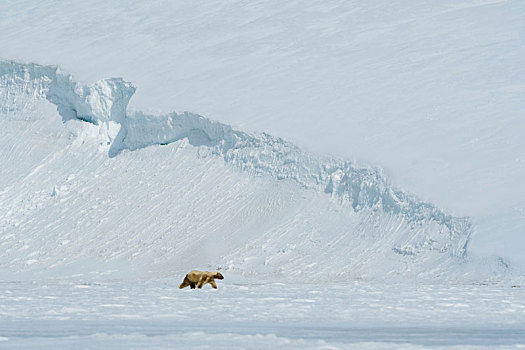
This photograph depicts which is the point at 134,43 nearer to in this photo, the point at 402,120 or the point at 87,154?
the point at 87,154

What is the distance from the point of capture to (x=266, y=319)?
8.09m

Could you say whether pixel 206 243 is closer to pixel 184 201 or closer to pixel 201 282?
pixel 184 201

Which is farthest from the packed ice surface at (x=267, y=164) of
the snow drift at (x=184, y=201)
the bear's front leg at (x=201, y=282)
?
the bear's front leg at (x=201, y=282)

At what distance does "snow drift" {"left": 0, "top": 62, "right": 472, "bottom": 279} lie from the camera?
56.5ft

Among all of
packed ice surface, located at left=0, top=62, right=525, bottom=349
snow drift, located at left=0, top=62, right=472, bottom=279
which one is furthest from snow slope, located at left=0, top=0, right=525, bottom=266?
packed ice surface, located at left=0, top=62, right=525, bottom=349

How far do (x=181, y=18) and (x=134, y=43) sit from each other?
8.56ft

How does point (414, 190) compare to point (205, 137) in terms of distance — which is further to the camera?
point (205, 137)

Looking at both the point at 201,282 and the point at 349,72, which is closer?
the point at 201,282

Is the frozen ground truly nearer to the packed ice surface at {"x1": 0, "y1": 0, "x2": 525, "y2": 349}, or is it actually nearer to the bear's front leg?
the packed ice surface at {"x1": 0, "y1": 0, "x2": 525, "y2": 349}

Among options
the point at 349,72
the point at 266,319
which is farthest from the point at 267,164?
the point at 266,319

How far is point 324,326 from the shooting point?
7.70 m

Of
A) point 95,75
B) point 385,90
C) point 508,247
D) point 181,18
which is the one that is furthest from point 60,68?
point 508,247

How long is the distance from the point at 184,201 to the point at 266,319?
1320 cm

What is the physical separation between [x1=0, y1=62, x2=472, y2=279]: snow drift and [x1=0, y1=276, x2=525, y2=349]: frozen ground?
19.4 ft
